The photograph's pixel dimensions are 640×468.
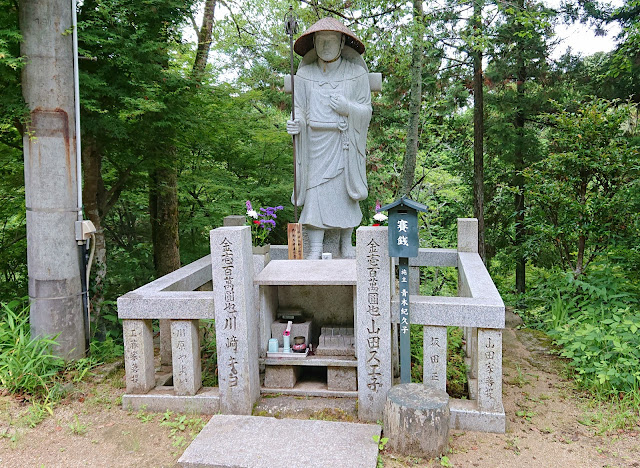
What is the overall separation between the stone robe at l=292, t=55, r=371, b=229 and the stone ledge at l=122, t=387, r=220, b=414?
230 cm

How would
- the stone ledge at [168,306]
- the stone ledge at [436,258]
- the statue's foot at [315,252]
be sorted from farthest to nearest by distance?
the stone ledge at [436,258] → the statue's foot at [315,252] → the stone ledge at [168,306]

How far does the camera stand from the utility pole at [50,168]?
179 inches

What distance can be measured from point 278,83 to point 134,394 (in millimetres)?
8381

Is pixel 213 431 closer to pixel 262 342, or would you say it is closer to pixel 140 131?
pixel 262 342

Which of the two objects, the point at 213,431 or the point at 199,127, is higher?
the point at 199,127

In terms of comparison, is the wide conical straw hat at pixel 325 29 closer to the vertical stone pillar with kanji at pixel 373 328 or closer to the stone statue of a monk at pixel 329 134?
the stone statue of a monk at pixel 329 134

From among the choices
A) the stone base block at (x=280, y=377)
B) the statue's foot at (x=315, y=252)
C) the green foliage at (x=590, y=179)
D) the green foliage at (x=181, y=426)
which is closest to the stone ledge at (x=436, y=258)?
the statue's foot at (x=315, y=252)

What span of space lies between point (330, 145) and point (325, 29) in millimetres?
1317

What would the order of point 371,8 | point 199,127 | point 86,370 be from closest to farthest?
point 86,370, point 199,127, point 371,8

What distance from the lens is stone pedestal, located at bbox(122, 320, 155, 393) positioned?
4.21m

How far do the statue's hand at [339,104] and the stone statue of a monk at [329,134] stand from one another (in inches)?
0.5

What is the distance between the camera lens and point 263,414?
4.10 m

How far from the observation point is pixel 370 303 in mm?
3867

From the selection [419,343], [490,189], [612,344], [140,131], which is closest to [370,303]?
[419,343]
